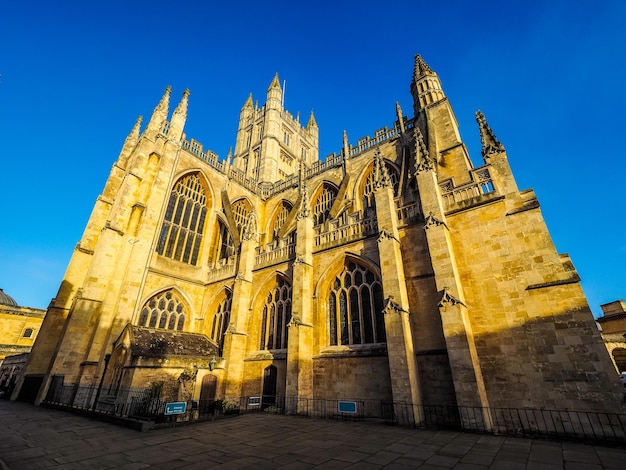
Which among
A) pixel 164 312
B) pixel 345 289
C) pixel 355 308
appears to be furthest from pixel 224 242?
pixel 355 308

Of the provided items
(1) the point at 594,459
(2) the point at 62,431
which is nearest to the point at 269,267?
(2) the point at 62,431

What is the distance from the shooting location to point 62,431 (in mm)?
7809

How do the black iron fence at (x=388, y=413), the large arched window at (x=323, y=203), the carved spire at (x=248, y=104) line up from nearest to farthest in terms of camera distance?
1. the black iron fence at (x=388, y=413)
2. the large arched window at (x=323, y=203)
3. the carved spire at (x=248, y=104)

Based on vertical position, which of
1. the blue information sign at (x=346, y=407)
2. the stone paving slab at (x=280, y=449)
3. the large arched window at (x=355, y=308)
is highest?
the large arched window at (x=355, y=308)

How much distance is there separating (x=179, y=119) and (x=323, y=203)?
13.0 m

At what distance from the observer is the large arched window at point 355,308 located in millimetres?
12008

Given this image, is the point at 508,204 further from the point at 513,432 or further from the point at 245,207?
the point at 245,207

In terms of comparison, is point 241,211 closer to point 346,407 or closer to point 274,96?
point 346,407

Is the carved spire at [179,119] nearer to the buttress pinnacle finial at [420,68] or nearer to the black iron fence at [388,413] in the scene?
the black iron fence at [388,413]

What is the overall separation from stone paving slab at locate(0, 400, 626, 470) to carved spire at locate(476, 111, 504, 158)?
32.4 ft

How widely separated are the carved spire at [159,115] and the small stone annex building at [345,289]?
0.12m

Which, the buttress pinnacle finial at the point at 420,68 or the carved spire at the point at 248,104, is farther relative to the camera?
the carved spire at the point at 248,104

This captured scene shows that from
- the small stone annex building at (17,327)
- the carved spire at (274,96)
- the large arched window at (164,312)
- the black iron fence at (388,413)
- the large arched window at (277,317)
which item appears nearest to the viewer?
the black iron fence at (388,413)

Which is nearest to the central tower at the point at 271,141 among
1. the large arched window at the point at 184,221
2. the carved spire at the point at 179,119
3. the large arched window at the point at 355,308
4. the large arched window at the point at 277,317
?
the carved spire at the point at 179,119
